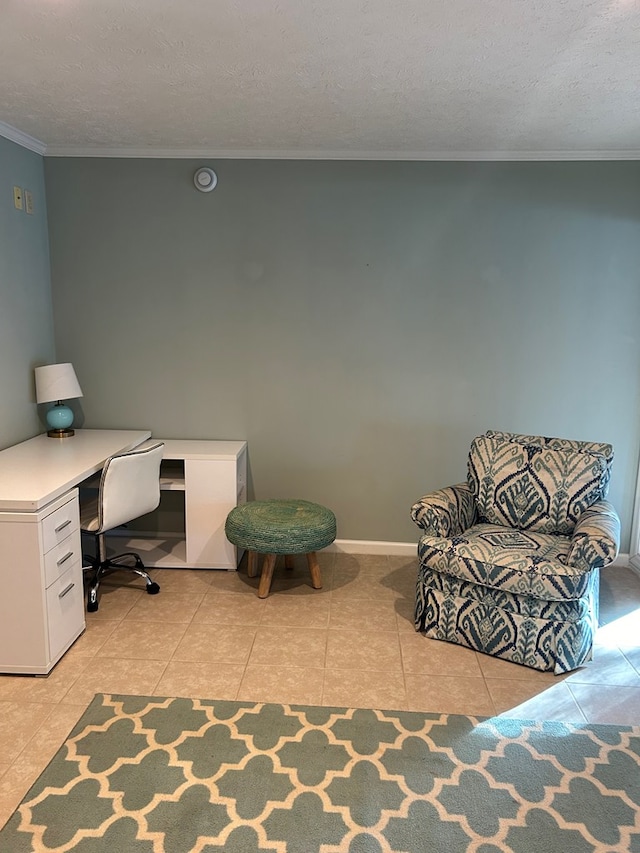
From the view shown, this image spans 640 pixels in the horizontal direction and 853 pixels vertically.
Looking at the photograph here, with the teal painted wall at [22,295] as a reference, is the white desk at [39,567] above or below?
below

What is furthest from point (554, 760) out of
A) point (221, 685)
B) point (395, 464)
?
point (395, 464)

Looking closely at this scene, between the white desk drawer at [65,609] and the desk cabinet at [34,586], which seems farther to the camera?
the white desk drawer at [65,609]

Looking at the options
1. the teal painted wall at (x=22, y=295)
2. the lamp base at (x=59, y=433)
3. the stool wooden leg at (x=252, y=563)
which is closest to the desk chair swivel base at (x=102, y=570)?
the stool wooden leg at (x=252, y=563)

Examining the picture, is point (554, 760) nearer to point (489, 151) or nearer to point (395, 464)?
point (395, 464)

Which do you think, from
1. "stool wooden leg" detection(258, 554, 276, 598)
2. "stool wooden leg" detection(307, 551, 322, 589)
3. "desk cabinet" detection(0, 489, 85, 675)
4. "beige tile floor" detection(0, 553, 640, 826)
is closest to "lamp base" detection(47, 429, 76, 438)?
"beige tile floor" detection(0, 553, 640, 826)

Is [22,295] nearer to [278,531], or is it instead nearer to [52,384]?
[52,384]

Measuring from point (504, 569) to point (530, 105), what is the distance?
6.74ft

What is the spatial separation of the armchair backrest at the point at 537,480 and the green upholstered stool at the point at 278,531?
86 cm

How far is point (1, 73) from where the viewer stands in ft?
8.45

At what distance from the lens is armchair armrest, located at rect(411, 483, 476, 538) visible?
3148 millimetres

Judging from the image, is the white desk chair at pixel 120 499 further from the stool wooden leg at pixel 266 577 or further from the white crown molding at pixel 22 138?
the white crown molding at pixel 22 138

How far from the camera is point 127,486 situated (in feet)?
10.7

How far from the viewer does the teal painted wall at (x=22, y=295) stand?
347cm

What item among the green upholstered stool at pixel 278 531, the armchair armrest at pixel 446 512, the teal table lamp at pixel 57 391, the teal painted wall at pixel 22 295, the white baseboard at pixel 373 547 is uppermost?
the teal painted wall at pixel 22 295
